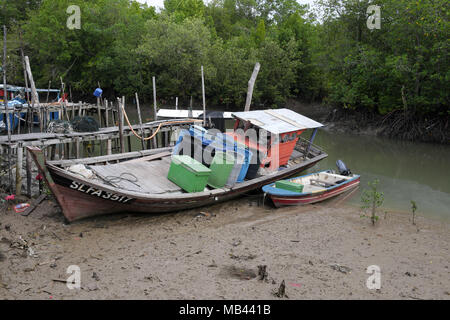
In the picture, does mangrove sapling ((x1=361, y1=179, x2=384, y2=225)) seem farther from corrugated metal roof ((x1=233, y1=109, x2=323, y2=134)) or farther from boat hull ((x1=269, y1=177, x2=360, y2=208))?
corrugated metal roof ((x1=233, y1=109, x2=323, y2=134))

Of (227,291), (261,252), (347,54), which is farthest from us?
(347,54)

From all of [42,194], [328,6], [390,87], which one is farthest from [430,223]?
[328,6]

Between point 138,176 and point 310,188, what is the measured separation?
528 cm

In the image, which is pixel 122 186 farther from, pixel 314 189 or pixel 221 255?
pixel 314 189

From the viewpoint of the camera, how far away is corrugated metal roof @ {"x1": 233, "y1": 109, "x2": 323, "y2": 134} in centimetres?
1190

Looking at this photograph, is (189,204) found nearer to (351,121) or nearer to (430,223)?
(430,223)

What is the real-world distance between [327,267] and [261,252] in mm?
1352

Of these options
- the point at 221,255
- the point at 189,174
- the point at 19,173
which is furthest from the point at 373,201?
the point at 19,173

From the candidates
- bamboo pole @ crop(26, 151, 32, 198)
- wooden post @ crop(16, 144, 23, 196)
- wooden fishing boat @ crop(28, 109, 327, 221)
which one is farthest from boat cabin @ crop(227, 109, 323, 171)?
wooden post @ crop(16, 144, 23, 196)

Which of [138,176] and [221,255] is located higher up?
[138,176]

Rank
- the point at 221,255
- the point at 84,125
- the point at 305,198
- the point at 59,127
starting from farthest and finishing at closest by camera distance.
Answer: the point at 84,125 < the point at 59,127 < the point at 305,198 < the point at 221,255

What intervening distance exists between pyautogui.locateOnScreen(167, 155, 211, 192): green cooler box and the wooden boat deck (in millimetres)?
217

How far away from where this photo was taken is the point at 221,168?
33.8ft

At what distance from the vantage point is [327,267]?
7.32 m
